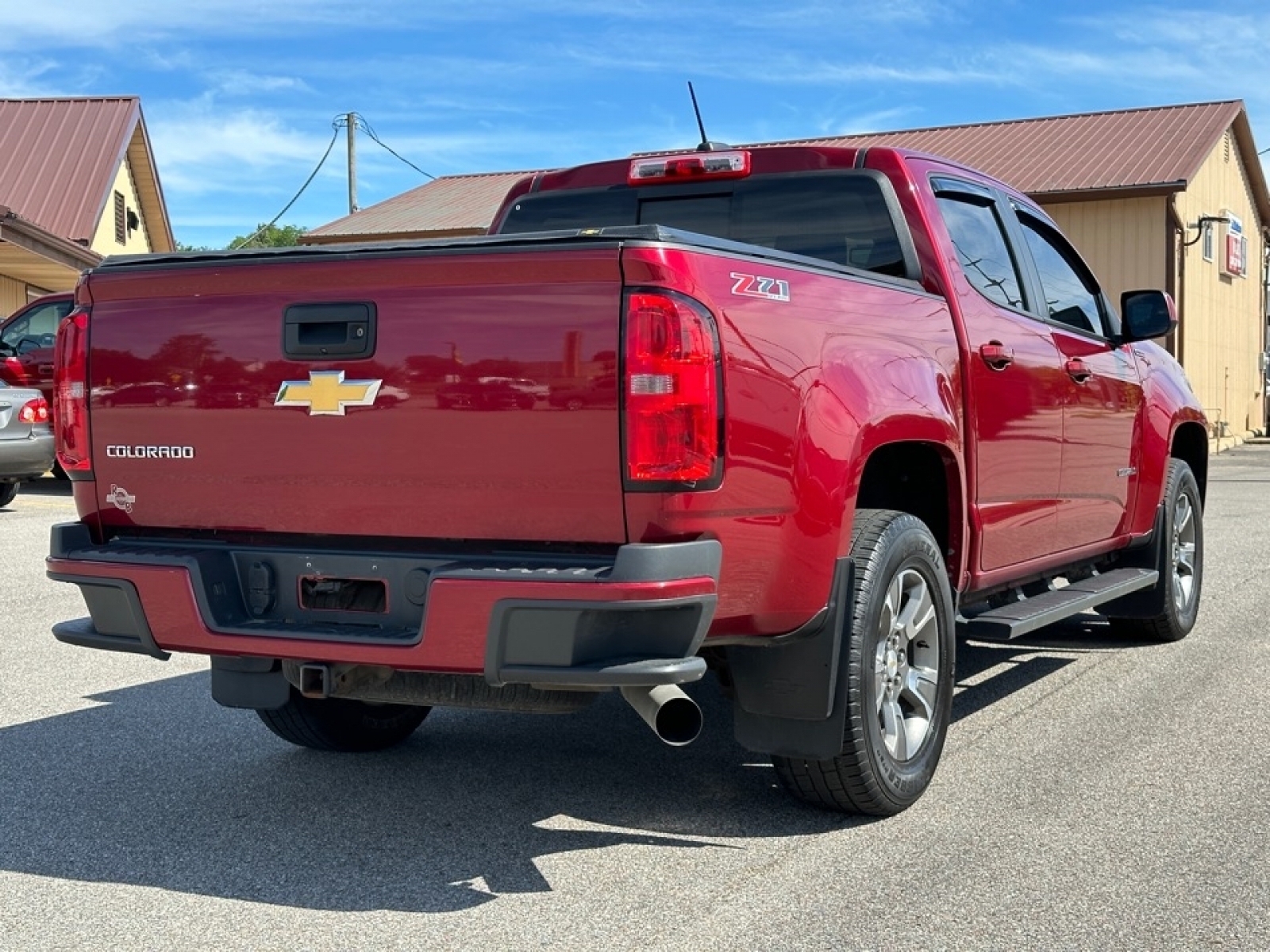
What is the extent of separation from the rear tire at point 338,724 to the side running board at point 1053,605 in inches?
80.8

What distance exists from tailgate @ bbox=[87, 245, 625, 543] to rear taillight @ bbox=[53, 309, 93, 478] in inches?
1.6

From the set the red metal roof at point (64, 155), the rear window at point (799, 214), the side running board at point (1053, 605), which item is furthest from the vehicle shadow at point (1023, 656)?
the red metal roof at point (64, 155)

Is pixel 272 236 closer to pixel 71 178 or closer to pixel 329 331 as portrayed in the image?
pixel 71 178

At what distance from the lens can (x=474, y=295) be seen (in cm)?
369

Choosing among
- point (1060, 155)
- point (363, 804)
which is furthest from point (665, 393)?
point (1060, 155)

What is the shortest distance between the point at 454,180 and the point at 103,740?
33.1 m

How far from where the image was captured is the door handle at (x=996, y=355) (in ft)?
16.8

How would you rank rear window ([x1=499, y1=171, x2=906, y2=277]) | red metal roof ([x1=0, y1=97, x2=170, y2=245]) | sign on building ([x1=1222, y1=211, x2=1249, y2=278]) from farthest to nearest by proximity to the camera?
red metal roof ([x1=0, y1=97, x2=170, y2=245]) → sign on building ([x1=1222, y1=211, x2=1249, y2=278]) → rear window ([x1=499, y1=171, x2=906, y2=277])

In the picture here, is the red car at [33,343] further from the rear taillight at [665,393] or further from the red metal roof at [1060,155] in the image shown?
the rear taillight at [665,393]

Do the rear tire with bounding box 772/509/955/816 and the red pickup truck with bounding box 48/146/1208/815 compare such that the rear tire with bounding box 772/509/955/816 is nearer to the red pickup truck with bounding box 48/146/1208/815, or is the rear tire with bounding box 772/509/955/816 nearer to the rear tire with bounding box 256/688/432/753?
the red pickup truck with bounding box 48/146/1208/815

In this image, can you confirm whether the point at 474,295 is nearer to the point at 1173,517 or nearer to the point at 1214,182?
the point at 1173,517

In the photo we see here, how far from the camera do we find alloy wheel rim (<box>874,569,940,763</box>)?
14.6 feet

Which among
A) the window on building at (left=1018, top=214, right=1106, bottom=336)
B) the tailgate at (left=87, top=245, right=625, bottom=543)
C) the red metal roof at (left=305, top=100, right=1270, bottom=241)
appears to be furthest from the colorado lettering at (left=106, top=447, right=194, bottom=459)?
the red metal roof at (left=305, top=100, right=1270, bottom=241)

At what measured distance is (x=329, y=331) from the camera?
152 inches
